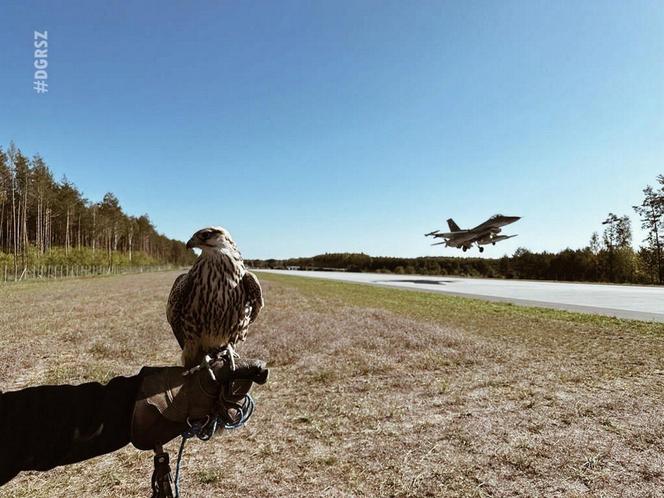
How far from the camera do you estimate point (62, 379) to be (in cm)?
691

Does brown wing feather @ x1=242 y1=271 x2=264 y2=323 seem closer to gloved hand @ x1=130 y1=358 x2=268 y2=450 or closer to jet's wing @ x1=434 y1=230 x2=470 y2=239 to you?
gloved hand @ x1=130 y1=358 x2=268 y2=450

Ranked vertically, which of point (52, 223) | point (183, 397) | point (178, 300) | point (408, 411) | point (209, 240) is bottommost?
point (408, 411)

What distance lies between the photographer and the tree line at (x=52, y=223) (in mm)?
49375

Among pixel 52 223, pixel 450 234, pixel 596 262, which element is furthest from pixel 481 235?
pixel 52 223

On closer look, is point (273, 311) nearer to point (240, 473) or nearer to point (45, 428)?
point (240, 473)

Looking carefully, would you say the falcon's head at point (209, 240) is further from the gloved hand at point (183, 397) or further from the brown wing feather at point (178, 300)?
the gloved hand at point (183, 397)

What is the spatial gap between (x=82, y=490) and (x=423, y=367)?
657 cm

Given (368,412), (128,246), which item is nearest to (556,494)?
(368,412)

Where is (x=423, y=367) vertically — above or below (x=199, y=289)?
below

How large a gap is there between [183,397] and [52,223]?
9240cm

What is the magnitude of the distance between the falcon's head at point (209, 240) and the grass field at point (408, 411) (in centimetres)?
254

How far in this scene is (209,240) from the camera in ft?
10.3

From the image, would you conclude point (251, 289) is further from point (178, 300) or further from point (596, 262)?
point (596, 262)

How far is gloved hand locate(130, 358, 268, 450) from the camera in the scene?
6.24ft
